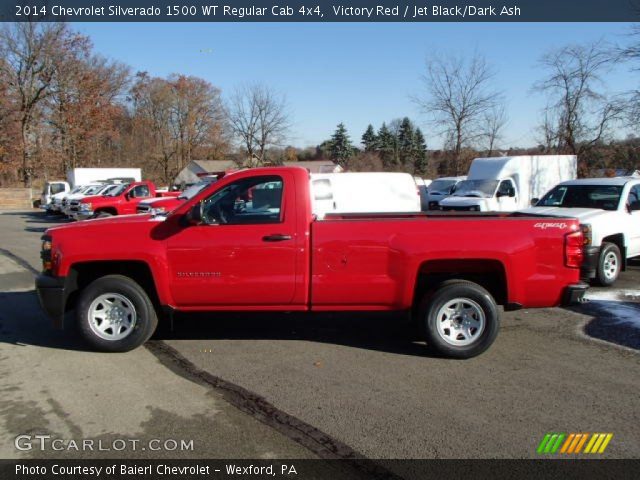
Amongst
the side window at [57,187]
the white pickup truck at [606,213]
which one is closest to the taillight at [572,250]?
the white pickup truck at [606,213]

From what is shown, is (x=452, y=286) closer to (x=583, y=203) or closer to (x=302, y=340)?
(x=302, y=340)

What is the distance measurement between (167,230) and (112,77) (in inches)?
2173

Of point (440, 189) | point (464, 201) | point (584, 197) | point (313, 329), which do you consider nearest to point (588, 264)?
point (584, 197)

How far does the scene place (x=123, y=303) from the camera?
546cm

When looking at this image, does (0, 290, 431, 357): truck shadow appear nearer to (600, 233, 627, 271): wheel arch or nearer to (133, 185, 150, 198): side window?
(600, 233, 627, 271): wheel arch

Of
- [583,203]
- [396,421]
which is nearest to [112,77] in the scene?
[583,203]

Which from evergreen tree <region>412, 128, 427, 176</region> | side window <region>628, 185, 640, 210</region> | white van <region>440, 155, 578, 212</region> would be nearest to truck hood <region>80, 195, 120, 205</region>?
white van <region>440, 155, 578, 212</region>

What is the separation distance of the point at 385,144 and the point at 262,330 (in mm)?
67536

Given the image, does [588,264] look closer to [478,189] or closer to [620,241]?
[620,241]

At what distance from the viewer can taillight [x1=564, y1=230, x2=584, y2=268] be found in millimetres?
5234

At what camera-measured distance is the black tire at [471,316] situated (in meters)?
5.21

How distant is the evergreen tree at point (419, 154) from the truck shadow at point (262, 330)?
58075 mm

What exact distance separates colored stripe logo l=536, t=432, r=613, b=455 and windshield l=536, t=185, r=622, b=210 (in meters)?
6.70

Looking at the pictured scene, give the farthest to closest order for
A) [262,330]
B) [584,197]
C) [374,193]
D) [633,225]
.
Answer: [374,193]
[584,197]
[633,225]
[262,330]
